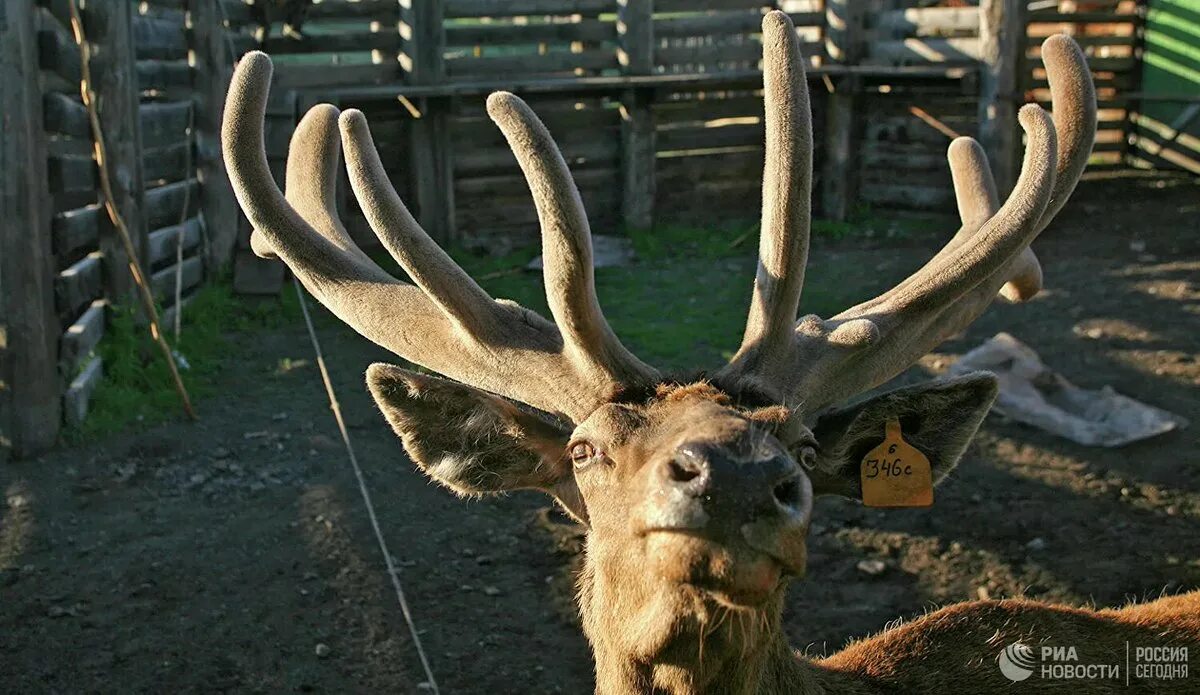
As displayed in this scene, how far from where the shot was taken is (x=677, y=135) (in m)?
14.4

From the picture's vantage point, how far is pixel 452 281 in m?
3.36

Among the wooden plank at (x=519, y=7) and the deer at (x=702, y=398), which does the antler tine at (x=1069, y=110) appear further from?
the wooden plank at (x=519, y=7)

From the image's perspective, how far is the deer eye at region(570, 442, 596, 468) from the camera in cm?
306

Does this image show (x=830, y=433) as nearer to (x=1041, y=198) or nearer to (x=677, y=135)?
(x=1041, y=198)

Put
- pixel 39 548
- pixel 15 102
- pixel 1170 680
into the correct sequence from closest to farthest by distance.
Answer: pixel 1170 680
pixel 39 548
pixel 15 102

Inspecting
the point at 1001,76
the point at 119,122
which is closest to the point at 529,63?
the point at 1001,76

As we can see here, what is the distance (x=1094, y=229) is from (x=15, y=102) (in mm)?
10194

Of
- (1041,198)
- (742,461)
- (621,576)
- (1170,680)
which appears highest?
(1041,198)

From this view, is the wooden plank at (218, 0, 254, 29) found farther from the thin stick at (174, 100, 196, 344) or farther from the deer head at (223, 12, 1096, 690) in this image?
the deer head at (223, 12, 1096, 690)

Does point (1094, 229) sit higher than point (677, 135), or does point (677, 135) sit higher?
point (677, 135)

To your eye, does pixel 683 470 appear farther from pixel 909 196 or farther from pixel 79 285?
pixel 909 196

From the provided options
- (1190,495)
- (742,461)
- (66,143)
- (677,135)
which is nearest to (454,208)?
(677,135)

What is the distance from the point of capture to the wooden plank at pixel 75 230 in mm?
7578

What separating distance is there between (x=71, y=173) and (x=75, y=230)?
1.13ft
